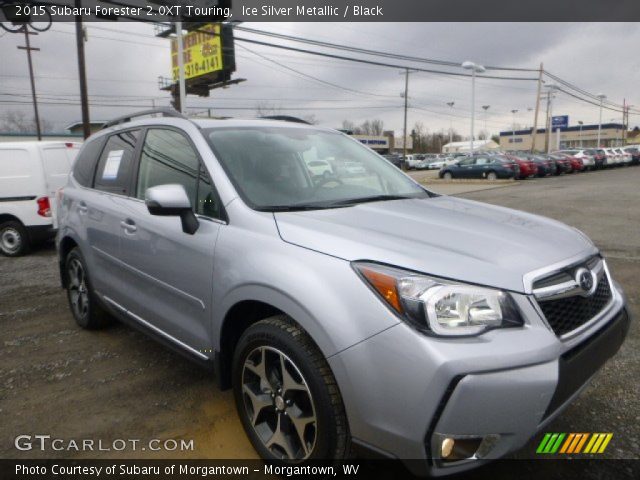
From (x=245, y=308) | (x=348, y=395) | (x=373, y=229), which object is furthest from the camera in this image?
(x=245, y=308)

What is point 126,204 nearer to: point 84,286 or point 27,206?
point 84,286

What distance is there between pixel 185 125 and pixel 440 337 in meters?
2.09

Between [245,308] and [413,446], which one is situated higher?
[245,308]

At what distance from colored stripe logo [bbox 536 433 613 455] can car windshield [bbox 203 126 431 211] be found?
159cm

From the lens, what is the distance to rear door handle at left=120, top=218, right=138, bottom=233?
3065mm

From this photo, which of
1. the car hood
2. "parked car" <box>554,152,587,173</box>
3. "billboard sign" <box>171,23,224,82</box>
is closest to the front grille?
the car hood

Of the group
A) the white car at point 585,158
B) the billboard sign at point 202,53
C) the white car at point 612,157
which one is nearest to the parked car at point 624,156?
the white car at point 612,157

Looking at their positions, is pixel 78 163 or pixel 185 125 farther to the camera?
pixel 78 163

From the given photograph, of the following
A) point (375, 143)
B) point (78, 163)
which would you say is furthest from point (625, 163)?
point (78, 163)

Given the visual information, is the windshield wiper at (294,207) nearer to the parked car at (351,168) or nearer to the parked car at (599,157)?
the parked car at (351,168)

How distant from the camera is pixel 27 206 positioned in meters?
7.58

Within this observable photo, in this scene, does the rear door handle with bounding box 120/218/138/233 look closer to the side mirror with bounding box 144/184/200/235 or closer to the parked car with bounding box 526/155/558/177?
the side mirror with bounding box 144/184/200/235

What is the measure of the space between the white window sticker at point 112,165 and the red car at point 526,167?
24781 mm

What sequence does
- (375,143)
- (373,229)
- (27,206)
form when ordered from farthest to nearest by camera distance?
(375,143) → (27,206) → (373,229)
